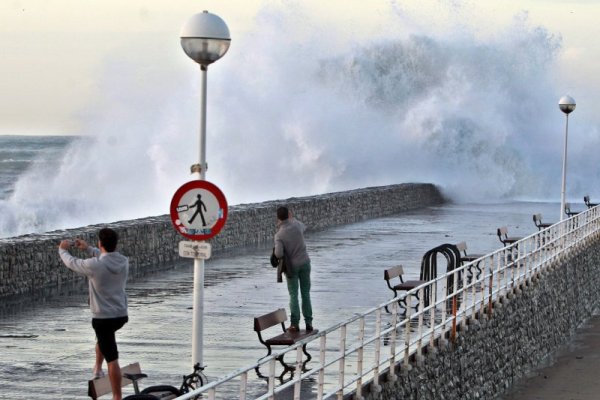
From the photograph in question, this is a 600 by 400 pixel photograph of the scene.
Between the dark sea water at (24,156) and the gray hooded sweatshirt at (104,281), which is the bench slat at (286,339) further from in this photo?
the dark sea water at (24,156)

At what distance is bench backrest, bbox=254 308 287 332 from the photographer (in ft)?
34.2

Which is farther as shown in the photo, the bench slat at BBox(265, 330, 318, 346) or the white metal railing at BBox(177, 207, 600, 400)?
the bench slat at BBox(265, 330, 318, 346)

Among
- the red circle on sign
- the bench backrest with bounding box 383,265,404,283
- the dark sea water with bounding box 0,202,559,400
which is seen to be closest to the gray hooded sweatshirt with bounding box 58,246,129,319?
the red circle on sign

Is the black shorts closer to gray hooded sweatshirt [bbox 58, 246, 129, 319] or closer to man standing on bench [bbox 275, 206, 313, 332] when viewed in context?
gray hooded sweatshirt [bbox 58, 246, 129, 319]

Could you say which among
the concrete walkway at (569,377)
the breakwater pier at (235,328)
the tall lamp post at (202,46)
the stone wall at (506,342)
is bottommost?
the concrete walkway at (569,377)

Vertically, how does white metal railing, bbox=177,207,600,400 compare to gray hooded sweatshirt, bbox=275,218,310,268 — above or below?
below

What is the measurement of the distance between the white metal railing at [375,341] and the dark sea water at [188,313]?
324mm

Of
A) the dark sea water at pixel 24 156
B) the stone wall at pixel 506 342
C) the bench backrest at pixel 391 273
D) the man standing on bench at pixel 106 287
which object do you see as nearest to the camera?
the man standing on bench at pixel 106 287

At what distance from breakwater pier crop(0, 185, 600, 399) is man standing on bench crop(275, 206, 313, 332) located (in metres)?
0.38

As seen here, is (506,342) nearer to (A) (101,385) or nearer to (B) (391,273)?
(B) (391,273)

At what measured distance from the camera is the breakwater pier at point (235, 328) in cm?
1059

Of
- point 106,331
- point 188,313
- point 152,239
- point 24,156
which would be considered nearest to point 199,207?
A: point 106,331

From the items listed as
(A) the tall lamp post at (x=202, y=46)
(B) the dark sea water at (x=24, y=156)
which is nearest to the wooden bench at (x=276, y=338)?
(A) the tall lamp post at (x=202, y=46)

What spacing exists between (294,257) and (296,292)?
0.34m
